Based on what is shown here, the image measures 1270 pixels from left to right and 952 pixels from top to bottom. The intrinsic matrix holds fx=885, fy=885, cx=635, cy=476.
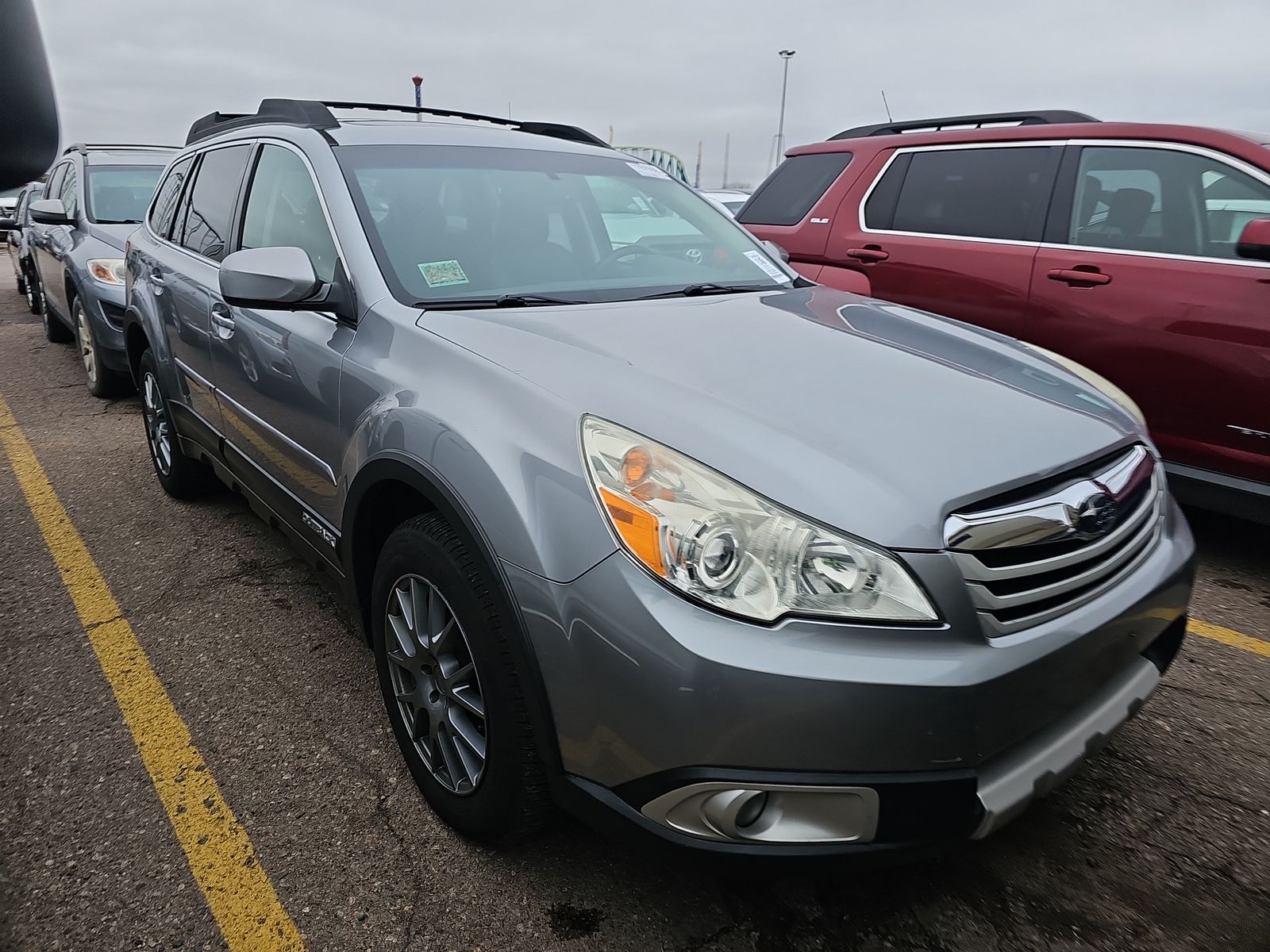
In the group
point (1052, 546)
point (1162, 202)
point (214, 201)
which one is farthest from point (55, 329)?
point (1052, 546)

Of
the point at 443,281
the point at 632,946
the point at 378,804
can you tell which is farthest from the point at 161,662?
the point at 632,946

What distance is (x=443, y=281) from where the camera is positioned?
2322mm

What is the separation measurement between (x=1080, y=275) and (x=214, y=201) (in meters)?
3.62

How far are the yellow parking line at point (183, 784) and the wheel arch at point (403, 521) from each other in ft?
1.81

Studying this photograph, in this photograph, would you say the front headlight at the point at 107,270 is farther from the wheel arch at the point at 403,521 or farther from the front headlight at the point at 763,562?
the front headlight at the point at 763,562

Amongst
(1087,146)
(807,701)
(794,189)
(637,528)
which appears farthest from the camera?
(794,189)

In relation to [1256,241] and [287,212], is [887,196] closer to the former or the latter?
[1256,241]

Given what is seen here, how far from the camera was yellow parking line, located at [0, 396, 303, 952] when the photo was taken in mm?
1824

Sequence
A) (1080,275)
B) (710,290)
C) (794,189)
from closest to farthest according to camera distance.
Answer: (710,290) → (1080,275) → (794,189)

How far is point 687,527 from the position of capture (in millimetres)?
1485

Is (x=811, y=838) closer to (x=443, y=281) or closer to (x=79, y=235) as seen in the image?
(x=443, y=281)

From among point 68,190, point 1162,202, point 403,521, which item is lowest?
point 403,521

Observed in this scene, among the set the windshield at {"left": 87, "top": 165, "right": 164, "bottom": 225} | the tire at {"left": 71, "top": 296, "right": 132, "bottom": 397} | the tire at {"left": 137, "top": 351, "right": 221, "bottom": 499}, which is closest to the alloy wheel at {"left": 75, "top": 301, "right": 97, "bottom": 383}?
the tire at {"left": 71, "top": 296, "right": 132, "bottom": 397}

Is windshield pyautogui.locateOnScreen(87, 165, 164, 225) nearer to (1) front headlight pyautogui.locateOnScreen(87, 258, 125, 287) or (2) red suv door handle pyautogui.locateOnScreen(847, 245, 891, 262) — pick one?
(1) front headlight pyautogui.locateOnScreen(87, 258, 125, 287)
